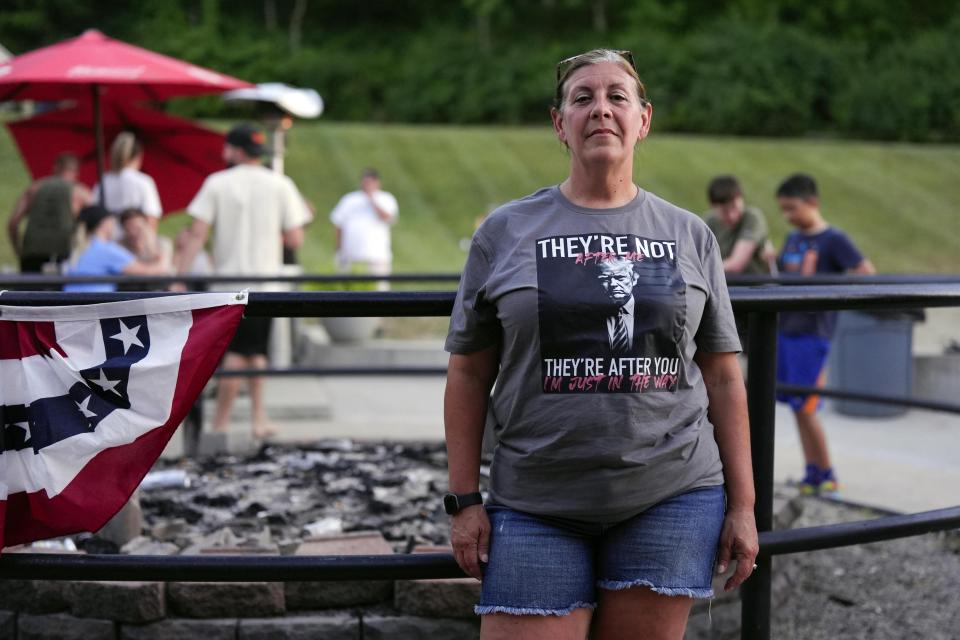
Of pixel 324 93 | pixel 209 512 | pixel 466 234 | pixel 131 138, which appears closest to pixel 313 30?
pixel 324 93

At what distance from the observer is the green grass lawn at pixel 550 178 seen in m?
21.0

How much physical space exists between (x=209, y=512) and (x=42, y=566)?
7.65ft

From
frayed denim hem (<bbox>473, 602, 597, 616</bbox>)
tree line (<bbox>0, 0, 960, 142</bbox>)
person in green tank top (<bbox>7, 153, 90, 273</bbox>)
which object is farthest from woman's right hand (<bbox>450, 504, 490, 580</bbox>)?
tree line (<bbox>0, 0, 960, 142</bbox>)

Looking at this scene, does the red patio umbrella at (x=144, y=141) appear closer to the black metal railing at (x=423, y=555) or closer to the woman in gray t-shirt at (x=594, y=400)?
the black metal railing at (x=423, y=555)

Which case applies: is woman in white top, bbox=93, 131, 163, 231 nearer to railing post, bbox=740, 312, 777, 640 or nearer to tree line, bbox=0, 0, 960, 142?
railing post, bbox=740, 312, 777, 640

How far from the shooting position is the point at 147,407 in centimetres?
260

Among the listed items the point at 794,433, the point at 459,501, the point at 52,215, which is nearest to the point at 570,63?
the point at 459,501

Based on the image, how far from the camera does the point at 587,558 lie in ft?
7.44

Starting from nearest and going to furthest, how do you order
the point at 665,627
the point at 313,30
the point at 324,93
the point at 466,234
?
1. the point at 665,627
2. the point at 466,234
3. the point at 324,93
4. the point at 313,30

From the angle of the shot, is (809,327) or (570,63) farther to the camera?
(809,327)

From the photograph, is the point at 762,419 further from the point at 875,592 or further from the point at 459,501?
the point at 875,592

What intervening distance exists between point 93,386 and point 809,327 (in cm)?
466

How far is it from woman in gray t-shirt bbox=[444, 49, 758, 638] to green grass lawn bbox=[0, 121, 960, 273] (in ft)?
50.8

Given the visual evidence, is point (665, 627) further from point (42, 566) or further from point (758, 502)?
point (42, 566)
